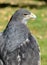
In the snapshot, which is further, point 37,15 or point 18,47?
point 37,15

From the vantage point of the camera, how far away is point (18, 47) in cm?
670

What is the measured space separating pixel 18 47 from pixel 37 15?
9.37 m

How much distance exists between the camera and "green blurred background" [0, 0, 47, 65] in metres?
11.6

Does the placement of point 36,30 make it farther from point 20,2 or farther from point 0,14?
point 20,2

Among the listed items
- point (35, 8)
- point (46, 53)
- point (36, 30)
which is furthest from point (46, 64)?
point (35, 8)

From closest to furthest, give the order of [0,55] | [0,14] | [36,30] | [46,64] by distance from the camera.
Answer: [0,55], [46,64], [36,30], [0,14]

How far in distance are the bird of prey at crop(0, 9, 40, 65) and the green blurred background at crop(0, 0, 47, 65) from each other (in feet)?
8.24

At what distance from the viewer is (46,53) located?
10352mm

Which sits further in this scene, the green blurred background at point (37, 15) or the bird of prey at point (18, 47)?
the green blurred background at point (37, 15)

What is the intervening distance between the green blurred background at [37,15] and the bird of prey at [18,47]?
98.9 inches

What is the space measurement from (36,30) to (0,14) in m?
3.39

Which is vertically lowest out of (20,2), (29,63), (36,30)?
(20,2)

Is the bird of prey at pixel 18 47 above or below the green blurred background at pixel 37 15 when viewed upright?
above

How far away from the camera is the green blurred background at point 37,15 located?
1157cm
